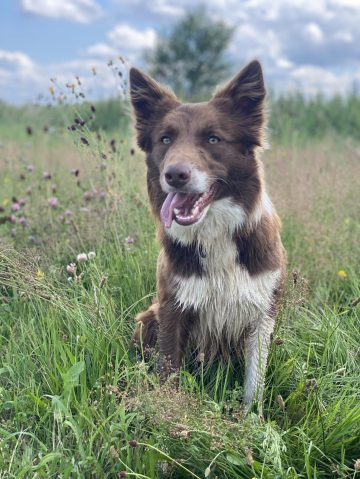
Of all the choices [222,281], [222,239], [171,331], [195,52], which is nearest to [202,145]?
[222,239]

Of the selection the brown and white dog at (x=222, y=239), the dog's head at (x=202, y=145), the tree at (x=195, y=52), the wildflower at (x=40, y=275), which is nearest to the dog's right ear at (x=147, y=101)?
the dog's head at (x=202, y=145)

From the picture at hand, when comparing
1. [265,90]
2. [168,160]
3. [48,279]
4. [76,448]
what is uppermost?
[265,90]

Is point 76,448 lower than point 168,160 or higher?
lower

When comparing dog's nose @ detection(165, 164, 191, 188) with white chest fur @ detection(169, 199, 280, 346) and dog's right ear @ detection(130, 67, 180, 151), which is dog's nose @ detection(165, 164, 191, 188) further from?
dog's right ear @ detection(130, 67, 180, 151)

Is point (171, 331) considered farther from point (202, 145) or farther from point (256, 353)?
point (202, 145)

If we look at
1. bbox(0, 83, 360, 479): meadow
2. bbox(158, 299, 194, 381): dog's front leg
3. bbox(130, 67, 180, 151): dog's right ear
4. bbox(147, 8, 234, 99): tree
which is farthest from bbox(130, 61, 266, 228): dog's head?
bbox(147, 8, 234, 99): tree

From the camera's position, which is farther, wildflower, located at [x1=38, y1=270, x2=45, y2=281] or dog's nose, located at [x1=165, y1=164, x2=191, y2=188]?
wildflower, located at [x1=38, y1=270, x2=45, y2=281]

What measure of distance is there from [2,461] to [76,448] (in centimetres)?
33

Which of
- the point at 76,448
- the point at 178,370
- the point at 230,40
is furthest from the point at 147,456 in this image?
the point at 230,40

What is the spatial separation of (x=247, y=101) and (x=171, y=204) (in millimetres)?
835

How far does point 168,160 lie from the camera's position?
2477 mm

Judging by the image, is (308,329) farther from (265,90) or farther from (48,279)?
(48,279)

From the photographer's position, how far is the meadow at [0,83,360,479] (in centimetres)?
204

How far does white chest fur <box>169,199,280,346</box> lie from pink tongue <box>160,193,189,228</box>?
0.60 ft
